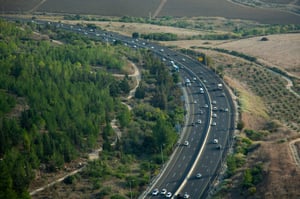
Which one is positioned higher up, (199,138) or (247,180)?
(247,180)

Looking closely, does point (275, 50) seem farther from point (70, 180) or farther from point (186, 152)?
point (70, 180)

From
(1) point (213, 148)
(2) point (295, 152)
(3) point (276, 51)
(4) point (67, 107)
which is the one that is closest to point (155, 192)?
(1) point (213, 148)

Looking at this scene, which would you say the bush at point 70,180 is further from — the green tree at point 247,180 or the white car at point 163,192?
the green tree at point 247,180

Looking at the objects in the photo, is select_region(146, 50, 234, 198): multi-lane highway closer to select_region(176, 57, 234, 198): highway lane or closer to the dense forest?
select_region(176, 57, 234, 198): highway lane

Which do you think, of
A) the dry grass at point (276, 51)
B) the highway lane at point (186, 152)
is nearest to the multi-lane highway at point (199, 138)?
the highway lane at point (186, 152)

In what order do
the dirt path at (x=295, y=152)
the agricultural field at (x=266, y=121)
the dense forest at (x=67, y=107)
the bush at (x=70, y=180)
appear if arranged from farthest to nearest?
the dense forest at (x=67, y=107), the bush at (x=70, y=180), the dirt path at (x=295, y=152), the agricultural field at (x=266, y=121)

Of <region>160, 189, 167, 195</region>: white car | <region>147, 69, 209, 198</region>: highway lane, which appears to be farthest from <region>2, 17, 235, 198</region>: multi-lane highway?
<region>160, 189, 167, 195</region>: white car
